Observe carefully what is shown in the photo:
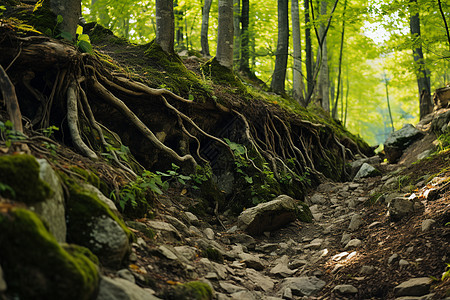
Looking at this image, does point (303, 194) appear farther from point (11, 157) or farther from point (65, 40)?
point (11, 157)

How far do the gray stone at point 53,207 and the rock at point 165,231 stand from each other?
4.39 ft

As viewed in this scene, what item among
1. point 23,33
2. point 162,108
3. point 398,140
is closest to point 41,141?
point 23,33

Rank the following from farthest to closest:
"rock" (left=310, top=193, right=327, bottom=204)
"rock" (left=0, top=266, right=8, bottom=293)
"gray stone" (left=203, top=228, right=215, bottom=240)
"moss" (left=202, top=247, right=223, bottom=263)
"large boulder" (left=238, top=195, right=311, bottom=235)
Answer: "rock" (left=310, top=193, right=327, bottom=204)
"large boulder" (left=238, top=195, right=311, bottom=235)
"gray stone" (left=203, top=228, right=215, bottom=240)
"moss" (left=202, top=247, right=223, bottom=263)
"rock" (left=0, top=266, right=8, bottom=293)

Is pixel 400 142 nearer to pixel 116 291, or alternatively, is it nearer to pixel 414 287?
pixel 414 287

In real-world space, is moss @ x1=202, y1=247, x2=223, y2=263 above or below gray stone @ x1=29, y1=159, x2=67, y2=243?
below

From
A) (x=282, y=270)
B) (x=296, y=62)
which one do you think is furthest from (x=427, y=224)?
(x=296, y=62)

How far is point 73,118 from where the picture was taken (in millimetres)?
4156

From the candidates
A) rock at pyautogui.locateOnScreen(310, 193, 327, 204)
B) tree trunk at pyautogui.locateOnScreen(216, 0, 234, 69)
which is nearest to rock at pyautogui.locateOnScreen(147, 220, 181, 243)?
rock at pyautogui.locateOnScreen(310, 193, 327, 204)

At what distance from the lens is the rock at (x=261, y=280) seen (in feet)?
12.6

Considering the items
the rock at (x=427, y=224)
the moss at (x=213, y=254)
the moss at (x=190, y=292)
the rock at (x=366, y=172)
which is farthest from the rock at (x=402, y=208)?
the rock at (x=366, y=172)

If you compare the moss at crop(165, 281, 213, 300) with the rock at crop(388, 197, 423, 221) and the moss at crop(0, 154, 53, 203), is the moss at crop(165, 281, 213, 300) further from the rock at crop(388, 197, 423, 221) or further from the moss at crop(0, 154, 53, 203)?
the rock at crop(388, 197, 423, 221)

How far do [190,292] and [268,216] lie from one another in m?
3.00

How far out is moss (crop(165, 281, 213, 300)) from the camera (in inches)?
104

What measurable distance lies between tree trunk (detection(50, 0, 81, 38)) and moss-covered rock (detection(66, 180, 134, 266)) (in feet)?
9.98
